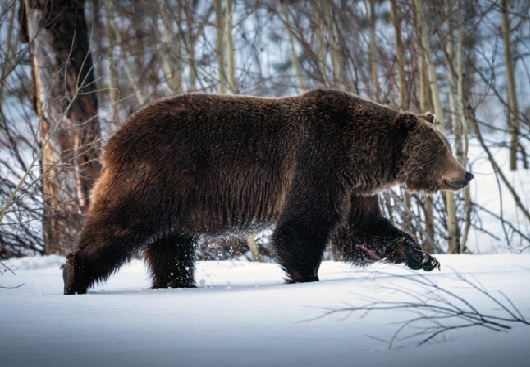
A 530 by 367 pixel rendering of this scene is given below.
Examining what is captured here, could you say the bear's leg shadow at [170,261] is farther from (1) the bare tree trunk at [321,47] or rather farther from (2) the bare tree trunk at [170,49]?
(2) the bare tree trunk at [170,49]

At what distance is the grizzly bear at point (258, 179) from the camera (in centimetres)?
597

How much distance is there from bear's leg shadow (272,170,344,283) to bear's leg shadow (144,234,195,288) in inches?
30.0

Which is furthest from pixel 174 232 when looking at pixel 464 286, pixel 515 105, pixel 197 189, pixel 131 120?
pixel 515 105


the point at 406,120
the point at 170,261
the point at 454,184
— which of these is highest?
the point at 406,120

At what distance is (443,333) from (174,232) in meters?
2.88

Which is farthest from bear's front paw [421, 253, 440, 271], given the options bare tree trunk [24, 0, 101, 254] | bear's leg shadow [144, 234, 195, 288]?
bare tree trunk [24, 0, 101, 254]

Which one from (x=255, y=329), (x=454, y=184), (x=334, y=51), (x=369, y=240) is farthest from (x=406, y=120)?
(x=334, y=51)

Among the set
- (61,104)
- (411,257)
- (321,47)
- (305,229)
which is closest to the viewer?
(305,229)

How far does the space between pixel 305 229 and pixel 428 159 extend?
1224mm

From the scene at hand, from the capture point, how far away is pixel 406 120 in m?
6.64

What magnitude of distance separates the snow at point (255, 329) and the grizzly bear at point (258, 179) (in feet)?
1.49

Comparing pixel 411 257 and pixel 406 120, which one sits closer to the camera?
pixel 411 257

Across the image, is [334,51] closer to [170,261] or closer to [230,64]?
[230,64]

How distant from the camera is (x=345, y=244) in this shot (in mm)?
6746
